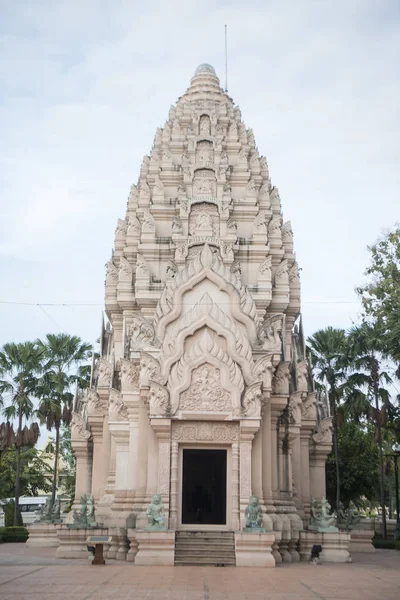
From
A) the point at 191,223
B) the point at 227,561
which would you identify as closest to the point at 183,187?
the point at 191,223

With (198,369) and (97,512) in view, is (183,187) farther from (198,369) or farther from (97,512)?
(97,512)

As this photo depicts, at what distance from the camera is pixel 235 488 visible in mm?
20891

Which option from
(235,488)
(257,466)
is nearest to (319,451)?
(257,466)

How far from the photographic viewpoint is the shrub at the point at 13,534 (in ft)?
107

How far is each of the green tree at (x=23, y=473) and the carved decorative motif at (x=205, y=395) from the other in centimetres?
2652

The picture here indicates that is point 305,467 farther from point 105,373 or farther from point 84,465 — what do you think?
point 84,465

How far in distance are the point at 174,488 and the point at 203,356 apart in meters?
3.98

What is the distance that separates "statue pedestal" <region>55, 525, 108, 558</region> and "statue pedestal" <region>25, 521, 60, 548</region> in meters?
6.45

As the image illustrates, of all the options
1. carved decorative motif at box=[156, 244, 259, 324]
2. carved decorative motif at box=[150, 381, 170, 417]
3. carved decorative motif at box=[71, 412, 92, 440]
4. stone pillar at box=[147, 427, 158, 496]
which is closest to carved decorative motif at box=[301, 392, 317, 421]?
carved decorative motif at box=[156, 244, 259, 324]

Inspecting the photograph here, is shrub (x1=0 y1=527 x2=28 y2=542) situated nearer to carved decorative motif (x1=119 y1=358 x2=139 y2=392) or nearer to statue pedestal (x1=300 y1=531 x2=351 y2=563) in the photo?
carved decorative motif (x1=119 y1=358 x2=139 y2=392)

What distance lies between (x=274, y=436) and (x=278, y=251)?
26.9ft

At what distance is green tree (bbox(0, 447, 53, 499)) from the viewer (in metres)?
48.5

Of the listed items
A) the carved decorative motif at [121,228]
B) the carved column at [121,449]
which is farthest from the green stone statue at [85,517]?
the carved decorative motif at [121,228]

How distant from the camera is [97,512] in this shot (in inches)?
975
